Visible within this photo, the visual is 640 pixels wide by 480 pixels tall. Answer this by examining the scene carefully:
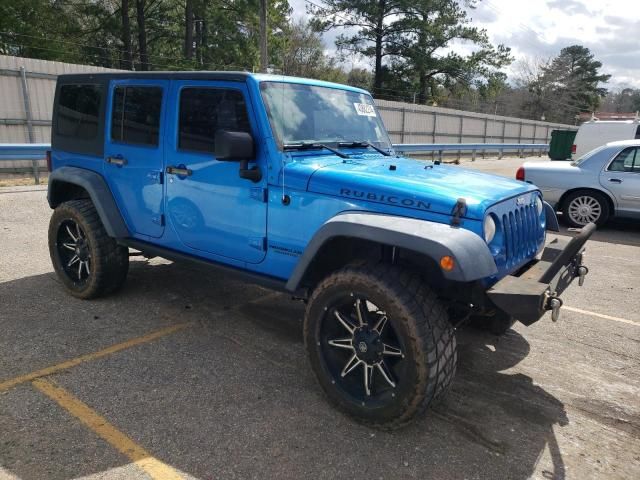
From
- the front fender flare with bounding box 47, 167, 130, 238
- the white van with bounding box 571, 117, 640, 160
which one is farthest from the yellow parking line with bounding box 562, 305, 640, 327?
the white van with bounding box 571, 117, 640, 160

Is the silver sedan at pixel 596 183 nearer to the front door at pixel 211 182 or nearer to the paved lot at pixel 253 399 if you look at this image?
the paved lot at pixel 253 399

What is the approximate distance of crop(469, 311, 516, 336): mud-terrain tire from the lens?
4.26m

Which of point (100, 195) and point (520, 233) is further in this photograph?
point (100, 195)

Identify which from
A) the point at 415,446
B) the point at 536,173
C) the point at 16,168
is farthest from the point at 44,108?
the point at 415,446

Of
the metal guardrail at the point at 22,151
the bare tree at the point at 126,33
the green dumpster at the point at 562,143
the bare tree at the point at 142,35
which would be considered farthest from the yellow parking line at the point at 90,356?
the bare tree at the point at 142,35

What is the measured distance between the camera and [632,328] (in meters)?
4.65

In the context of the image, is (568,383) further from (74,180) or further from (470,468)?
(74,180)

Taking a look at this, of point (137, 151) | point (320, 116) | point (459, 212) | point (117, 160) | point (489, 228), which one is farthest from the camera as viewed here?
point (117, 160)

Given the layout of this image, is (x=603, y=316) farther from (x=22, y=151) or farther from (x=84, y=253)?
(x=22, y=151)

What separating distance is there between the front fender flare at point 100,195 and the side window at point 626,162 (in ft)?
26.3

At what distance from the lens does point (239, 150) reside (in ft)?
10.9

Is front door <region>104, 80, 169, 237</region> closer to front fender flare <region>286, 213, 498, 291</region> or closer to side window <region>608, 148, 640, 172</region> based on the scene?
front fender flare <region>286, 213, 498, 291</region>

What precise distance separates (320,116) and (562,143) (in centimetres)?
2316

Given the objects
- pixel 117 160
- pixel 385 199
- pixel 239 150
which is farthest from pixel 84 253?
pixel 385 199
